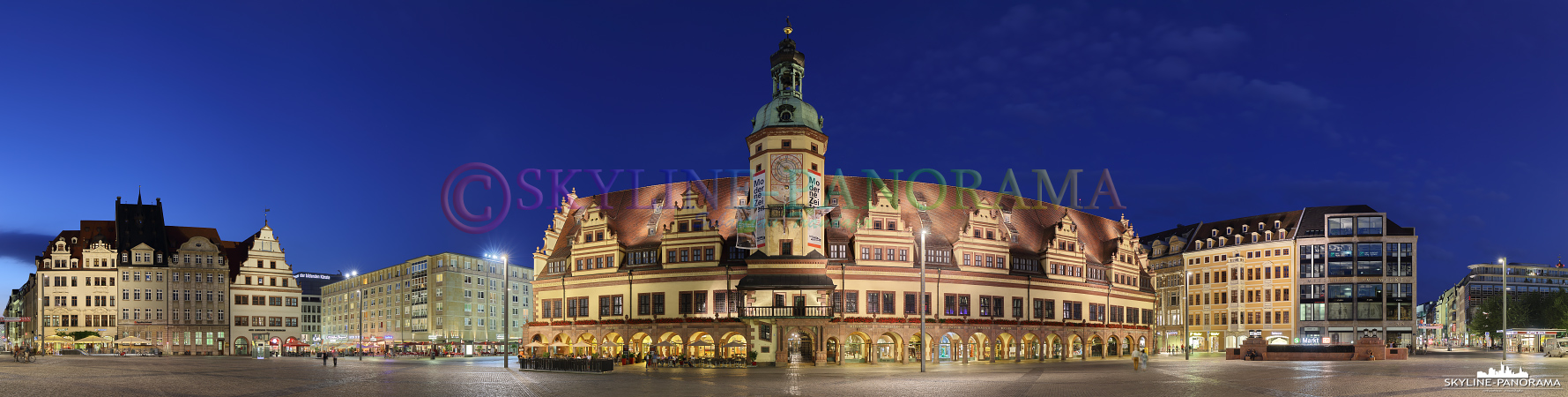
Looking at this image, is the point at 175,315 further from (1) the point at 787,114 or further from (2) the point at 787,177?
(1) the point at 787,114

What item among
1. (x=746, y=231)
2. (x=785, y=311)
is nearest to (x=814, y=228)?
(x=746, y=231)

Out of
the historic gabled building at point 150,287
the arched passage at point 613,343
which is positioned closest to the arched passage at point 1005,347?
the arched passage at point 613,343

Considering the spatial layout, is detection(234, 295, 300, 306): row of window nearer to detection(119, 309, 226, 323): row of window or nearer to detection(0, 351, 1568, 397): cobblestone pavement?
detection(119, 309, 226, 323): row of window

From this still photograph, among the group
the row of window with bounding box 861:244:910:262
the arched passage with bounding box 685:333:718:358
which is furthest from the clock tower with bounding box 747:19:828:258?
the arched passage with bounding box 685:333:718:358

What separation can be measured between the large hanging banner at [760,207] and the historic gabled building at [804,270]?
0.14 m

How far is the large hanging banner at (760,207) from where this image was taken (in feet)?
269

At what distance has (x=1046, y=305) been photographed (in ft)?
303

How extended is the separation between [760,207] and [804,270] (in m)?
6.04

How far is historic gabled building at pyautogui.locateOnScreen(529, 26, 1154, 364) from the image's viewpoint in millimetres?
81312

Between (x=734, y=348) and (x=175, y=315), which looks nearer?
(x=734, y=348)

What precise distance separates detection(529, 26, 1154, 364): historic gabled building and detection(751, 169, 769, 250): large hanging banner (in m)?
0.14

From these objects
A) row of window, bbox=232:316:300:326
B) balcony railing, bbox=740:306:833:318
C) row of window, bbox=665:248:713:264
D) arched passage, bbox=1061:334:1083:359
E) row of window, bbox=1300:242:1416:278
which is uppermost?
row of window, bbox=665:248:713:264

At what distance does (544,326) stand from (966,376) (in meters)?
49.3

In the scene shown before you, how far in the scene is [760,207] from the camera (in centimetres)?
8275
